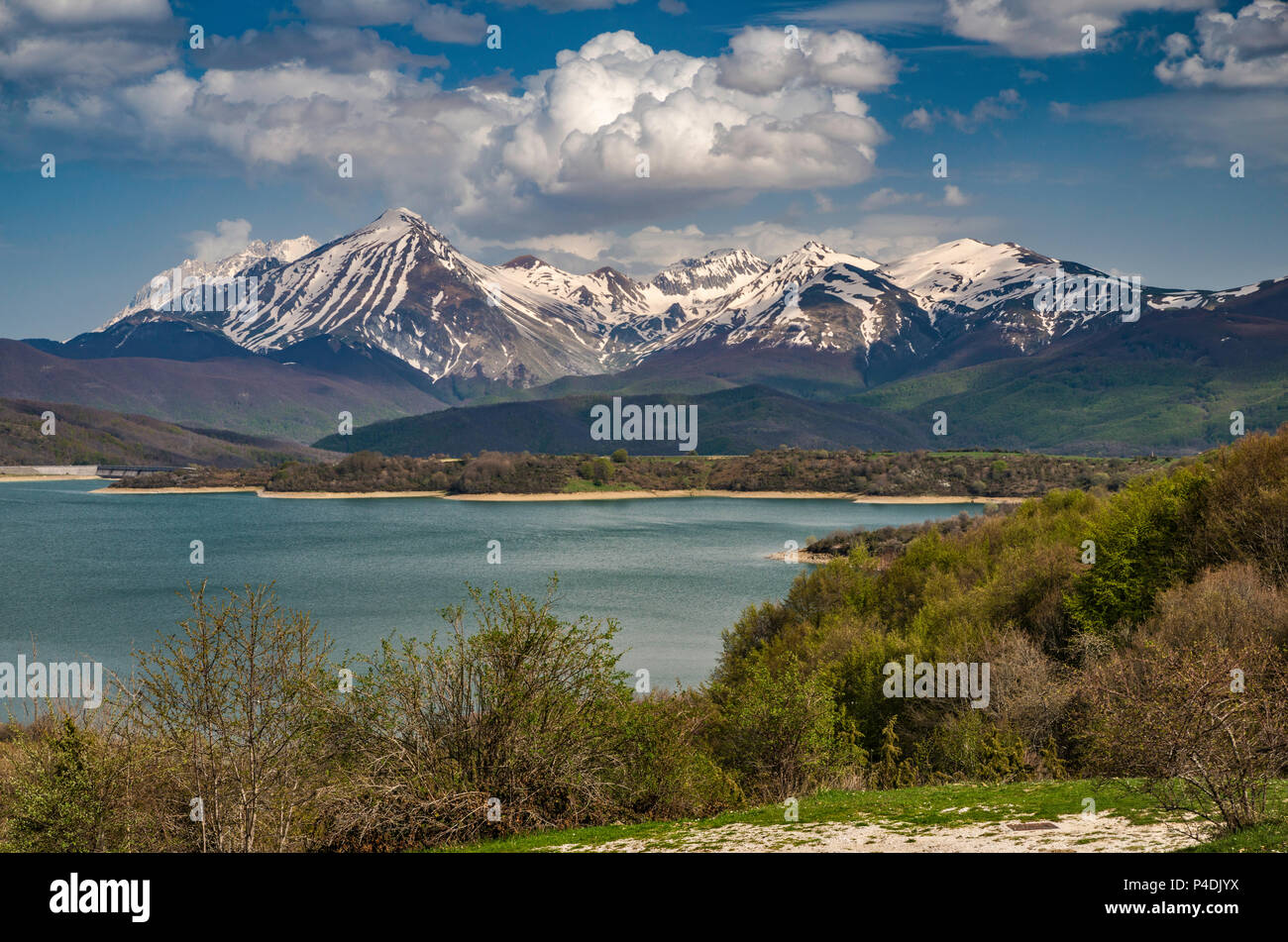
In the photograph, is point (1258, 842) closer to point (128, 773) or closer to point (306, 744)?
point (306, 744)

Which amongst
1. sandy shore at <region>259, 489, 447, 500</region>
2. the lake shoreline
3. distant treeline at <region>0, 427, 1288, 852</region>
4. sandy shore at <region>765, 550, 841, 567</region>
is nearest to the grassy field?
distant treeline at <region>0, 427, 1288, 852</region>

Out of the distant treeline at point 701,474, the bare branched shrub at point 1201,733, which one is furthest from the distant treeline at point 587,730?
the distant treeline at point 701,474

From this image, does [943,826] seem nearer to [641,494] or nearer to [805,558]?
[805,558]

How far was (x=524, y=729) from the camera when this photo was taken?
15.2 m

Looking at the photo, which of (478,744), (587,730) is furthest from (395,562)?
(478,744)

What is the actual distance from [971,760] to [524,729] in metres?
8.73

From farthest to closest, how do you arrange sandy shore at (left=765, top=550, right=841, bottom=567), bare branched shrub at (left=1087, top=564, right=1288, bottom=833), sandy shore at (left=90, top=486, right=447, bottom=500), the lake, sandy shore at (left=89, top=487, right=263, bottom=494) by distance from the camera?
sandy shore at (left=89, top=487, right=263, bottom=494)
sandy shore at (left=90, top=486, right=447, bottom=500)
sandy shore at (left=765, top=550, right=841, bottom=567)
the lake
bare branched shrub at (left=1087, top=564, right=1288, bottom=833)

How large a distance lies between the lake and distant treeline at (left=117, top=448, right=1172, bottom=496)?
11.2 m

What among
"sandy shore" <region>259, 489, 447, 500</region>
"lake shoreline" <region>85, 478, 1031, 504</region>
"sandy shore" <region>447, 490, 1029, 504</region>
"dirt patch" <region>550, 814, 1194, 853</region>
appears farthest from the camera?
"sandy shore" <region>259, 489, 447, 500</region>

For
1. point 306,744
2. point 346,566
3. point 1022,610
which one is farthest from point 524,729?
point 346,566

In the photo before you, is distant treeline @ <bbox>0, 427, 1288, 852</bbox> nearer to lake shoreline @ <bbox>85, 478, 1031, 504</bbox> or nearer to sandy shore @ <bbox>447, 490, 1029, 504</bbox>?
sandy shore @ <bbox>447, 490, 1029, 504</bbox>

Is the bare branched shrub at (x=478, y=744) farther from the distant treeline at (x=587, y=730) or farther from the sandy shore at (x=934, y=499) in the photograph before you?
the sandy shore at (x=934, y=499)

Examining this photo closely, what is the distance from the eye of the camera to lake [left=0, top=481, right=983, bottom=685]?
47.2 meters
